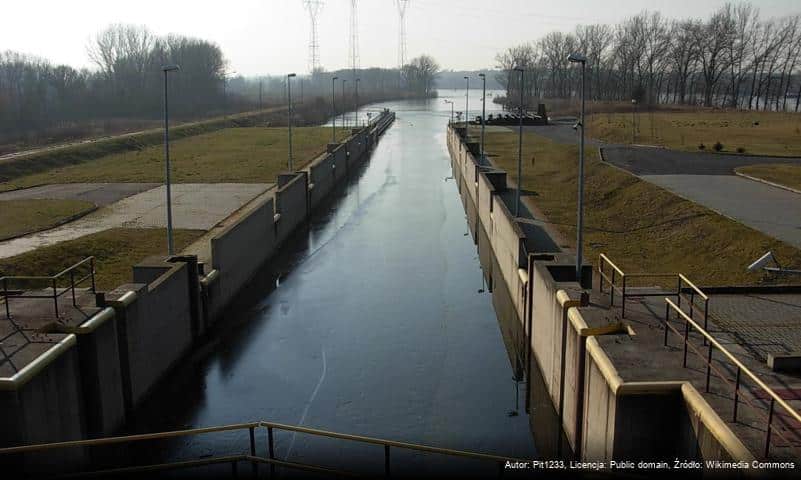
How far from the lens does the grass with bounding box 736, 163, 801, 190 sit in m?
29.6

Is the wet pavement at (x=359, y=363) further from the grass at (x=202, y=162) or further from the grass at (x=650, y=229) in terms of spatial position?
the grass at (x=202, y=162)

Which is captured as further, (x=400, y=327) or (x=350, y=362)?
(x=400, y=327)

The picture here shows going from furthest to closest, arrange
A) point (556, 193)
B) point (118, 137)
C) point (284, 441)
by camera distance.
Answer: point (118, 137) < point (556, 193) < point (284, 441)

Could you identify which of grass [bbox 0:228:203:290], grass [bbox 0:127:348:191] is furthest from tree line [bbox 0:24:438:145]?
grass [bbox 0:228:203:290]

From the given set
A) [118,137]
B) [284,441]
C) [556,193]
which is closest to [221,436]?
[284,441]

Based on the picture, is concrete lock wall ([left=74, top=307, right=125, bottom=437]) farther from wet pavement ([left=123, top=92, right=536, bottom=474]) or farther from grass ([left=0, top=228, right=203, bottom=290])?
grass ([left=0, top=228, right=203, bottom=290])

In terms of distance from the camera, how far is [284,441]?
13070mm

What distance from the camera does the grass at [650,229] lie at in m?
19.7

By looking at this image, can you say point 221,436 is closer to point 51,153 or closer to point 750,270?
point 750,270

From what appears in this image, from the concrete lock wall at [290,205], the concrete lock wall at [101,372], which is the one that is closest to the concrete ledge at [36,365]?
the concrete lock wall at [101,372]

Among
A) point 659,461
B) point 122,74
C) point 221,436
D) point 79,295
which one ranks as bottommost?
point 221,436

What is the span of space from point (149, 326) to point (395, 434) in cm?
553

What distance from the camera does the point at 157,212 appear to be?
30109 mm

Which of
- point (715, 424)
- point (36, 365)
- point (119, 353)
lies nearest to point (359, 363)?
point (119, 353)
